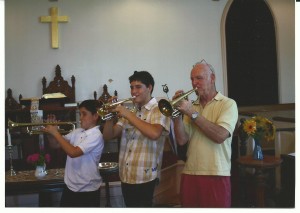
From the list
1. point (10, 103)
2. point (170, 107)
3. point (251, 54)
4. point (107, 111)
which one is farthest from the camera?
point (251, 54)

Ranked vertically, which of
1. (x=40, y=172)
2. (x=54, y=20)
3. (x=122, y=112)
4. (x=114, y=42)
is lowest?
(x=40, y=172)

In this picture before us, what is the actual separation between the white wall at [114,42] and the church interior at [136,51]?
0.06 ft

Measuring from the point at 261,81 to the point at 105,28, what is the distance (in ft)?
10.2

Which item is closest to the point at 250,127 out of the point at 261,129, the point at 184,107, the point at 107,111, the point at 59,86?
the point at 261,129

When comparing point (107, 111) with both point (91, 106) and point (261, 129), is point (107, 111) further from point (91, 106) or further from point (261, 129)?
point (261, 129)

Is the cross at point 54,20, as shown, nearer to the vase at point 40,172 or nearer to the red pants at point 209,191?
the vase at point 40,172

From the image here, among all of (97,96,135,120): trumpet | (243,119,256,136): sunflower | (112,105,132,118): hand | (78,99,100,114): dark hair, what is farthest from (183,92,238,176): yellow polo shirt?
(243,119,256,136): sunflower

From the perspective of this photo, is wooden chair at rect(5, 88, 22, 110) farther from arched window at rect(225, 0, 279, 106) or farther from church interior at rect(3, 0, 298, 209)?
arched window at rect(225, 0, 279, 106)

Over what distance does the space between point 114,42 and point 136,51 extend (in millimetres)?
417

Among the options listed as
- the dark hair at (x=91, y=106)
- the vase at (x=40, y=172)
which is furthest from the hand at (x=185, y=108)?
the vase at (x=40, y=172)

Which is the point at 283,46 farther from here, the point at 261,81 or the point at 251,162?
the point at 251,162

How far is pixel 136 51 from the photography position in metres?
6.06
